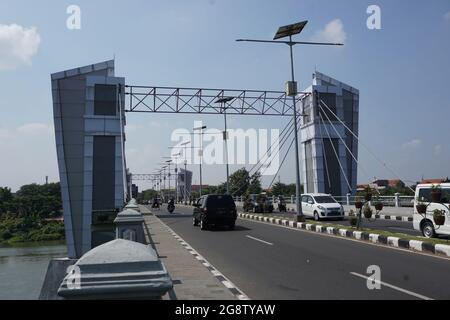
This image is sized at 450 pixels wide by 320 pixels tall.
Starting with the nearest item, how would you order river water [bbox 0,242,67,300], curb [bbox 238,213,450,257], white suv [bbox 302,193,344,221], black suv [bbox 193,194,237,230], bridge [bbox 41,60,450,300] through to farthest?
bridge [bbox 41,60,450,300]
curb [bbox 238,213,450,257]
black suv [bbox 193,194,237,230]
white suv [bbox 302,193,344,221]
river water [bbox 0,242,67,300]

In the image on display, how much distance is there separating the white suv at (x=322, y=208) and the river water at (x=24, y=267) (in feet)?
48.5

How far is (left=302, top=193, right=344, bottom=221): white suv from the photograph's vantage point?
84.2 feet

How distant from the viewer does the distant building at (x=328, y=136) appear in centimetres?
3703

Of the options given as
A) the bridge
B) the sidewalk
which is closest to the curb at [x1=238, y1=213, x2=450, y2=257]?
the bridge

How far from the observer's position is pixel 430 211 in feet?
47.4

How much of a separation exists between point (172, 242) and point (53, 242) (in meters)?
52.6

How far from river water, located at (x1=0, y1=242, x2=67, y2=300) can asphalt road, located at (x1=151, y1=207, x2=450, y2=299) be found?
15.3 m

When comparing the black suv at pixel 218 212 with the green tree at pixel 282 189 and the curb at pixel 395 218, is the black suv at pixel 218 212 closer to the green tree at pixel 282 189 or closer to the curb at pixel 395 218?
the curb at pixel 395 218

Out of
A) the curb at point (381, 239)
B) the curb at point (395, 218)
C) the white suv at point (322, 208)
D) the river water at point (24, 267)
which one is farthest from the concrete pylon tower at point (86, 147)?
the curb at point (395, 218)

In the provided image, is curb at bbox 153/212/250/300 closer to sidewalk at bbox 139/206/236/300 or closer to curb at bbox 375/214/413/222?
sidewalk at bbox 139/206/236/300
